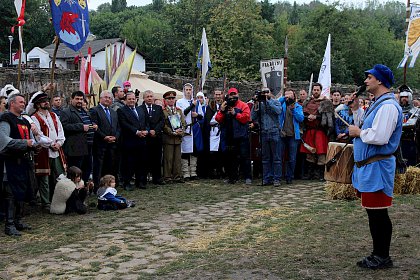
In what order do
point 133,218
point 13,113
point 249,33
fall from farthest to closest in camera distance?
point 249,33
point 133,218
point 13,113

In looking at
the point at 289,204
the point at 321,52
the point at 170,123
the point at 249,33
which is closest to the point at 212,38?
the point at 249,33

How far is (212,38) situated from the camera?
42000mm

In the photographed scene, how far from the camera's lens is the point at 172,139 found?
11406mm

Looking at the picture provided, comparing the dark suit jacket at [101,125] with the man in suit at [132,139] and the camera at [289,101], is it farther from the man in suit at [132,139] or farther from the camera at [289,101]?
the camera at [289,101]

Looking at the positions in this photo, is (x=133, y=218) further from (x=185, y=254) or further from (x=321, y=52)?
(x=321, y=52)

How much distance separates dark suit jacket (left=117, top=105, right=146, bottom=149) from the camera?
34.6 ft

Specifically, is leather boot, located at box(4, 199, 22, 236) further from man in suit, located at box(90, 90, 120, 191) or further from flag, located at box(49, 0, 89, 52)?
flag, located at box(49, 0, 89, 52)

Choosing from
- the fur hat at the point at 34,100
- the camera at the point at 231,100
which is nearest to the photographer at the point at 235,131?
the camera at the point at 231,100

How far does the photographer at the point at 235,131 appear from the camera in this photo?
11.1 meters

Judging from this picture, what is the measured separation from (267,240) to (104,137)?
4335 millimetres

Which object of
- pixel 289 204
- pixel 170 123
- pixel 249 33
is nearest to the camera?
pixel 289 204

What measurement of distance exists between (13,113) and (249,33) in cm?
3517

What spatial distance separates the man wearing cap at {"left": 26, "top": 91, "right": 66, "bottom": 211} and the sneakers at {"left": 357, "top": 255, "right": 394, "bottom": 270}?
16.5 feet

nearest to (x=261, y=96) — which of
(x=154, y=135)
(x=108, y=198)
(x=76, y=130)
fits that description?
(x=154, y=135)
